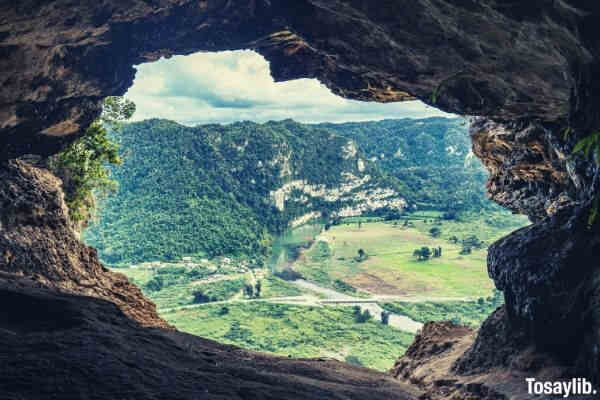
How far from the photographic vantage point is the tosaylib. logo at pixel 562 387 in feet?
31.1

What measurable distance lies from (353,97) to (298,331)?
106m

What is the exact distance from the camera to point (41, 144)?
24.1 m

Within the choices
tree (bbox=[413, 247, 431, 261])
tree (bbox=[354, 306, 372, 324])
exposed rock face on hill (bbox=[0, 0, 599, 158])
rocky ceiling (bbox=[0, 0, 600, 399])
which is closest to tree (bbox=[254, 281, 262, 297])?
tree (bbox=[354, 306, 372, 324])

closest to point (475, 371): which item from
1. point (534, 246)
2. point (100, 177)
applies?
point (534, 246)

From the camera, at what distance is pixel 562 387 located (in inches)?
400

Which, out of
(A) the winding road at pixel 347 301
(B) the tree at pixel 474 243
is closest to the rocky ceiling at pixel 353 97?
(A) the winding road at pixel 347 301

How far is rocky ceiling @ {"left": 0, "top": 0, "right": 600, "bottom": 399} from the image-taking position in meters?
10.3

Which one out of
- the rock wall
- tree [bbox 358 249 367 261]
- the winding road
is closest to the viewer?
the rock wall

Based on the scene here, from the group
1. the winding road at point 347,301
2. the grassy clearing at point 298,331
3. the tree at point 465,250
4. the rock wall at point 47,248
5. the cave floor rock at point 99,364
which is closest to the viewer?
the cave floor rock at point 99,364

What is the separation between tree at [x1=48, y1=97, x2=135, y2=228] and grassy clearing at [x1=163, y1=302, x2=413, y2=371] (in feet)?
270

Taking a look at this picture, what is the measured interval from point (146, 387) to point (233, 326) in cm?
12240

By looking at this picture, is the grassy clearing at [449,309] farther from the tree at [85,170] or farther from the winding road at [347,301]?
the tree at [85,170]

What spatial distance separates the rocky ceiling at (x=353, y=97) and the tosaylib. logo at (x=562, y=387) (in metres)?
0.34

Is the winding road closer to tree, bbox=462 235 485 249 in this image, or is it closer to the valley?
the valley
